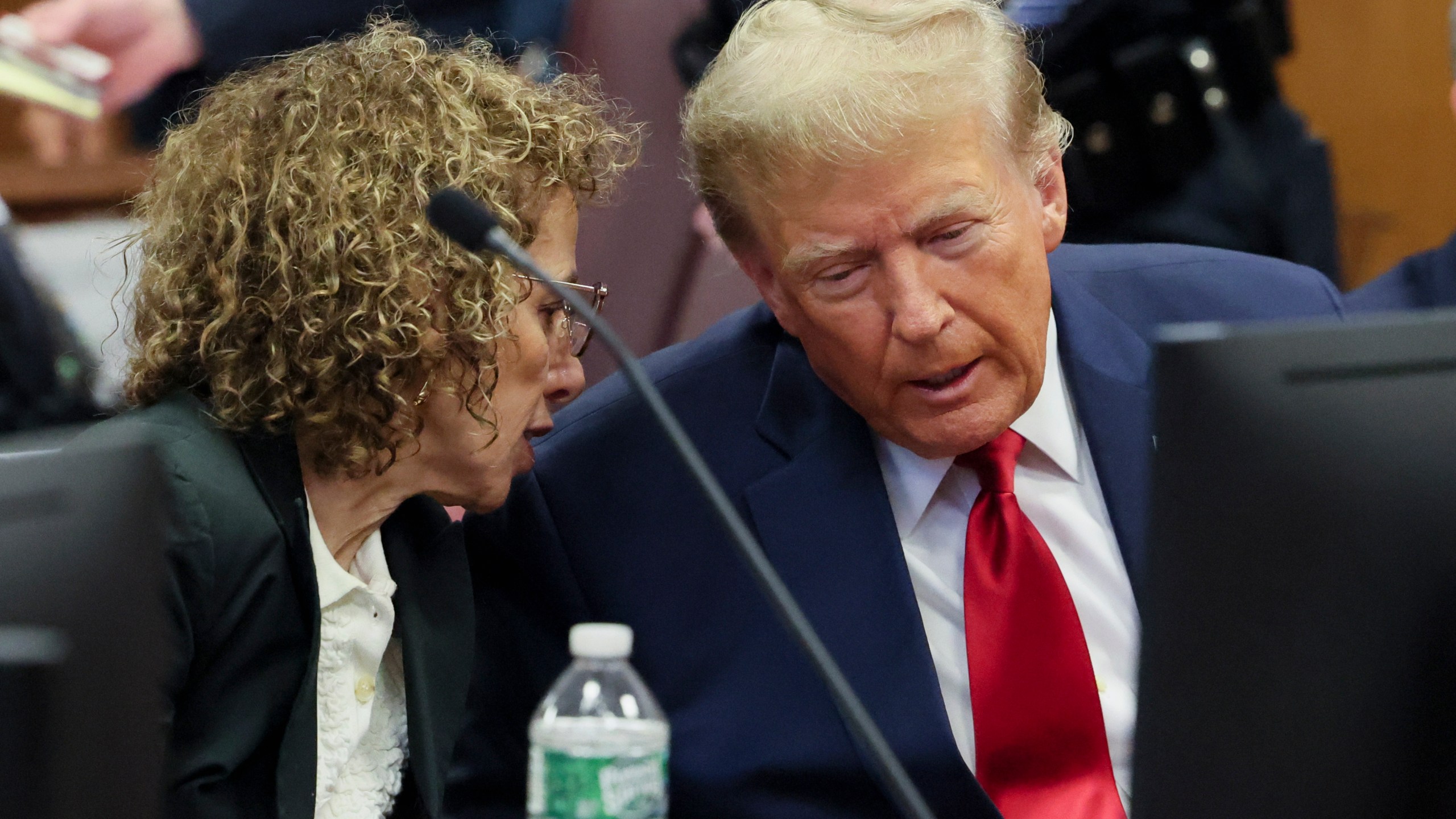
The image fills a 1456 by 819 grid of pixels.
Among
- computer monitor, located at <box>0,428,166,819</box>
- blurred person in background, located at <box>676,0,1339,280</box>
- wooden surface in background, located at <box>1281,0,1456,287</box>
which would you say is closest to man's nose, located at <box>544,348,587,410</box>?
blurred person in background, located at <box>676,0,1339,280</box>

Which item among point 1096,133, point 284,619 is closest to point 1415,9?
point 1096,133

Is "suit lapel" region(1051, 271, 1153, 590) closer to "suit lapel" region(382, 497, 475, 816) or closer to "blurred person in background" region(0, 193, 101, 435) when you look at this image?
"suit lapel" region(382, 497, 475, 816)

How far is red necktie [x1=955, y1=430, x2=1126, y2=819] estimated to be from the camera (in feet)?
4.20

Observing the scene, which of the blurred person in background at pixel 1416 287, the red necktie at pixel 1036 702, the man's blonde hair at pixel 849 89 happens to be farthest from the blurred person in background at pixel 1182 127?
the red necktie at pixel 1036 702

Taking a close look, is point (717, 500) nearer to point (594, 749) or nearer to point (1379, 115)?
point (594, 749)

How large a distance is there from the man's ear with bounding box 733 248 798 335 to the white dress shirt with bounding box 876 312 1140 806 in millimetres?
152

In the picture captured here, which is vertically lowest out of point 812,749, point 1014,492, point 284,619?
point 812,749

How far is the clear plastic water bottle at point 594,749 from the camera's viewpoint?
0.81m

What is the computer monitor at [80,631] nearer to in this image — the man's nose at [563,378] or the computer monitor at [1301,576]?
the computer monitor at [1301,576]

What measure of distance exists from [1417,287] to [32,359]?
164 centimetres

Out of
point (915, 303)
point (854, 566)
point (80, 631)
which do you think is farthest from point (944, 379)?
point (80, 631)

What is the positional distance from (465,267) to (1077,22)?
106 centimetres

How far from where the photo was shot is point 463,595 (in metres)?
1.39

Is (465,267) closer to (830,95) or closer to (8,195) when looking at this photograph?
(830,95)
